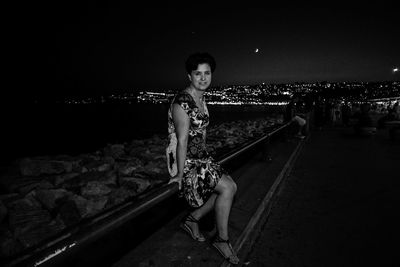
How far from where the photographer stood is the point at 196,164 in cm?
274

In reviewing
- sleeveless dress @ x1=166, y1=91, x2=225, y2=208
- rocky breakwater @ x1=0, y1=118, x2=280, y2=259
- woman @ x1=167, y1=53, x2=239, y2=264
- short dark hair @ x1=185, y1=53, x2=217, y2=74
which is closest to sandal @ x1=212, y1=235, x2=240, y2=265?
woman @ x1=167, y1=53, x2=239, y2=264

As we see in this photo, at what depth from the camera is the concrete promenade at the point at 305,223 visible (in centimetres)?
279

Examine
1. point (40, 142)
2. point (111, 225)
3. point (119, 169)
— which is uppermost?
point (111, 225)

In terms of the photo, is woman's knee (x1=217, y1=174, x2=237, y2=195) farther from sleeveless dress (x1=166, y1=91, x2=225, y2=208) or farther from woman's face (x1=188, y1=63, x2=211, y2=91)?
woman's face (x1=188, y1=63, x2=211, y2=91)

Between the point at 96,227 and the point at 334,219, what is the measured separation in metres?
3.26

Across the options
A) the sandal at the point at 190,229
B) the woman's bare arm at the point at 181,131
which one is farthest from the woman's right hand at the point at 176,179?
the sandal at the point at 190,229

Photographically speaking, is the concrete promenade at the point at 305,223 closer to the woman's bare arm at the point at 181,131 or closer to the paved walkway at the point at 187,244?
the paved walkway at the point at 187,244

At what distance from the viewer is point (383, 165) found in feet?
22.5

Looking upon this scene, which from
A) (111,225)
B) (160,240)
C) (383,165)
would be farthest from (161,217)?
(383,165)

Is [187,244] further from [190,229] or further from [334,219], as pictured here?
[334,219]

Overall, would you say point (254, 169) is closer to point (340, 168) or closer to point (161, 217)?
point (340, 168)

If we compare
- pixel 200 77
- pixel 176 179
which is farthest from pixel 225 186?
pixel 200 77

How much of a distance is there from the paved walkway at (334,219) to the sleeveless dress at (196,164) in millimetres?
887

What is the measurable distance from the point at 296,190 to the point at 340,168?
2.27m
